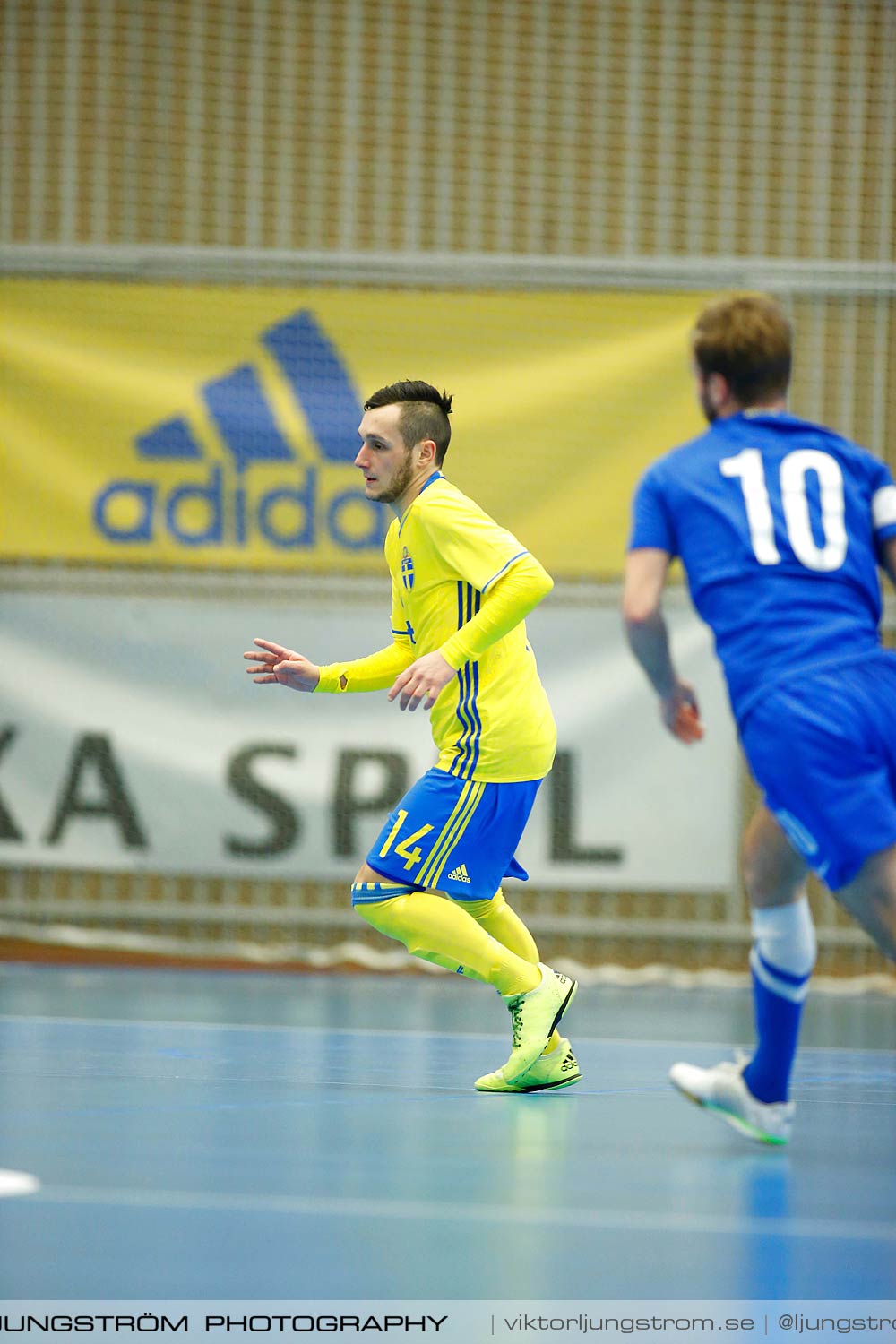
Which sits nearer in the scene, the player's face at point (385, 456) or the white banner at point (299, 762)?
the player's face at point (385, 456)

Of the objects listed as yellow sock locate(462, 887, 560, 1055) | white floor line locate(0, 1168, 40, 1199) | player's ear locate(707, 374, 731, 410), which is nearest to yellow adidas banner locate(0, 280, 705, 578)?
yellow sock locate(462, 887, 560, 1055)

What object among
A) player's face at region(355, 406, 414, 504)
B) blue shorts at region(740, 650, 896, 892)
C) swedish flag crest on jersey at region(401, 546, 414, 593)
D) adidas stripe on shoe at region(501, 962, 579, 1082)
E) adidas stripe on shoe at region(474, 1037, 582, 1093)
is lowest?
adidas stripe on shoe at region(474, 1037, 582, 1093)

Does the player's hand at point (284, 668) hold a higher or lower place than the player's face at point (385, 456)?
lower

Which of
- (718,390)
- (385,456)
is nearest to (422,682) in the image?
(385,456)

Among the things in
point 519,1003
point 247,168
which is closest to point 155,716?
point 247,168

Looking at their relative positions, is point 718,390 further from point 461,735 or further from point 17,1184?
point 17,1184

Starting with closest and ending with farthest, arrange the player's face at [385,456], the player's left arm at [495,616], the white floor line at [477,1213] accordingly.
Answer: the white floor line at [477,1213], the player's left arm at [495,616], the player's face at [385,456]

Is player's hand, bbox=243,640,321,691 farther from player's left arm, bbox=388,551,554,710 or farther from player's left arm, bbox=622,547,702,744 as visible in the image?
player's left arm, bbox=622,547,702,744

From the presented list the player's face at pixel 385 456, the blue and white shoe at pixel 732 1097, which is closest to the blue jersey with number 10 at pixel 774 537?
the blue and white shoe at pixel 732 1097

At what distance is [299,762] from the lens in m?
7.75

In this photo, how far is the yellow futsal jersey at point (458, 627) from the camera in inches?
157

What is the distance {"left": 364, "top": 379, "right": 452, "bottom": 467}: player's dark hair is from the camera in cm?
418

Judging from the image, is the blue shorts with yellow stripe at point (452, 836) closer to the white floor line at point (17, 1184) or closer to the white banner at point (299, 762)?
the white floor line at point (17, 1184)

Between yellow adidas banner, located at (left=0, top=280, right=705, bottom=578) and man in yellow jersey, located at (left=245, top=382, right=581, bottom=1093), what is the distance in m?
Result: 3.62
